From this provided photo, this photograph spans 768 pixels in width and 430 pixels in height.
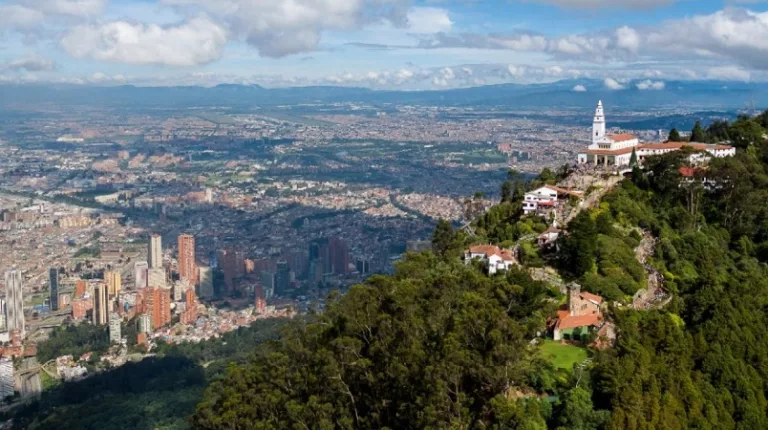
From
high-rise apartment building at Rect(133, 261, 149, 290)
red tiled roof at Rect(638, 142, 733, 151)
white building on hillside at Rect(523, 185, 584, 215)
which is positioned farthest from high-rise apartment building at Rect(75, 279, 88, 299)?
red tiled roof at Rect(638, 142, 733, 151)

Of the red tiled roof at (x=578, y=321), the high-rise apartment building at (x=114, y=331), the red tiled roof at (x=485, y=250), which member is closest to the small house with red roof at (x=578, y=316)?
the red tiled roof at (x=578, y=321)

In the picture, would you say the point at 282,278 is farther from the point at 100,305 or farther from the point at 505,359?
the point at 505,359

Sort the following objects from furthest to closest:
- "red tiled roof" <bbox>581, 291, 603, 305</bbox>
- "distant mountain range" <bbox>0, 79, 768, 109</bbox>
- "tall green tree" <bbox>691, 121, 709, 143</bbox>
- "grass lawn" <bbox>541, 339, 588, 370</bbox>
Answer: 1. "distant mountain range" <bbox>0, 79, 768, 109</bbox>
2. "tall green tree" <bbox>691, 121, 709, 143</bbox>
3. "red tiled roof" <bbox>581, 291, 603, 305</bbox>
4. "grass lawn" <bbox>541, 339, 588, 370</bbox>

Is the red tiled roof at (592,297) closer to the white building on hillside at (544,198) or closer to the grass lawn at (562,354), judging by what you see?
the grass lawn at (562,354)

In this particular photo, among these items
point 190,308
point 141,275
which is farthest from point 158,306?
point 141,275

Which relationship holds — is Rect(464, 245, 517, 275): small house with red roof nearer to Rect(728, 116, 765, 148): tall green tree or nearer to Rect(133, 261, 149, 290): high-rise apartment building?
Rect(728, 116, 765, 148): tall green tree
